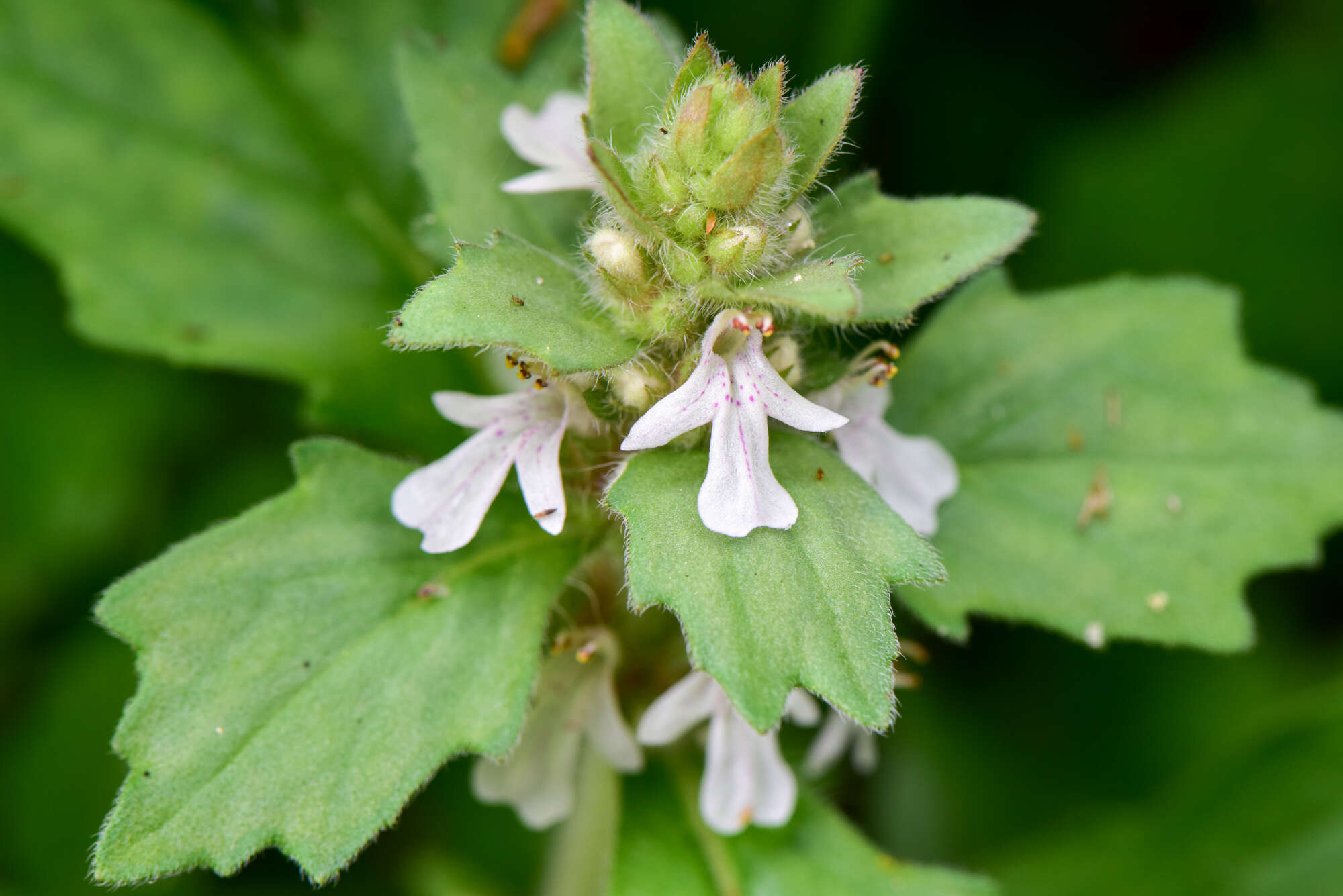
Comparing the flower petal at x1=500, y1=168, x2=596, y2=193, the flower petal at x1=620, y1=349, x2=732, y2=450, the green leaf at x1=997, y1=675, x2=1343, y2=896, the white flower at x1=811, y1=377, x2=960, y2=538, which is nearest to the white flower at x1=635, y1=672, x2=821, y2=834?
the white flower at x1=811, y1=377, x2=960, y2=538

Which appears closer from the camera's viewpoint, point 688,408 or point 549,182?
point 688,408

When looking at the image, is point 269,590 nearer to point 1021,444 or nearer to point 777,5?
point 1021,444

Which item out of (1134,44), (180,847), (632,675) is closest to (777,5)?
(1134,44)

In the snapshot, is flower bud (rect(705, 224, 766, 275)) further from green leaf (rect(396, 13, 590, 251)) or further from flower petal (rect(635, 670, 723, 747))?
flower petal (rect(635, 670, 723, 747))

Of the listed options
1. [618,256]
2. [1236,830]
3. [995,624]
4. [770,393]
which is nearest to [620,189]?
[618,256]

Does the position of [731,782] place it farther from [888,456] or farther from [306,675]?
[306,675]

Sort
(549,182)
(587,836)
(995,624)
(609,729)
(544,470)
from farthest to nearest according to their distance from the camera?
(995,624) → (587,836) → (609,729) → (549,182) → (544,470)

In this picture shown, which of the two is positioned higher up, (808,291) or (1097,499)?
(808,291)

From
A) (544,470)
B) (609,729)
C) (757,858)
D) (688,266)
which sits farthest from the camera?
(757,858)
